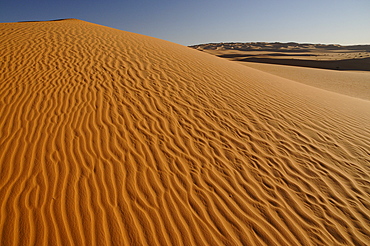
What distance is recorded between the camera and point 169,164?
330 cm

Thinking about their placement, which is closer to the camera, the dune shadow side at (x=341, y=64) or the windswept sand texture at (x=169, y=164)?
the windswept sand texture at (x=169, y=164)

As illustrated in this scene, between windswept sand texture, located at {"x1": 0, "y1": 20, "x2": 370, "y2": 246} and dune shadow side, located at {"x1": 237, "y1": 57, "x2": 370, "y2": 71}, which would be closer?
windswept sand texture, located at {"x1": 0, "y1": 20, "x2": 370, "y2": 246}

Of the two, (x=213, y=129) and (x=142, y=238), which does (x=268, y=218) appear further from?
(x=213, y=129)

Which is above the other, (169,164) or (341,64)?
(341,64)

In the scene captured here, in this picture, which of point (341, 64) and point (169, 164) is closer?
point (169, 164)

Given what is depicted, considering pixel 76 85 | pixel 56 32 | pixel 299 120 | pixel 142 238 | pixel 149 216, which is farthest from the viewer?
pixel 56 32

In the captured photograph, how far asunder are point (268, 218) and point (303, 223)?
47 cm

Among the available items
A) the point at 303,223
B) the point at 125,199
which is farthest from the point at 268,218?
the point at 125,199

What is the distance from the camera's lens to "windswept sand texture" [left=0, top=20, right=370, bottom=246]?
242 cm

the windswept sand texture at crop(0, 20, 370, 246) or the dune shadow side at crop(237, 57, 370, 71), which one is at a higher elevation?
the dune shadow side at crop(237, 57, 370, 71)

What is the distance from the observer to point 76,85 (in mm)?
5312

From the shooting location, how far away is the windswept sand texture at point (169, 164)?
95.1 inches

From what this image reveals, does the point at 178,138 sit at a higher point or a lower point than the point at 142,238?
higher

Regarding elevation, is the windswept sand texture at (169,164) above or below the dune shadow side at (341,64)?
below
